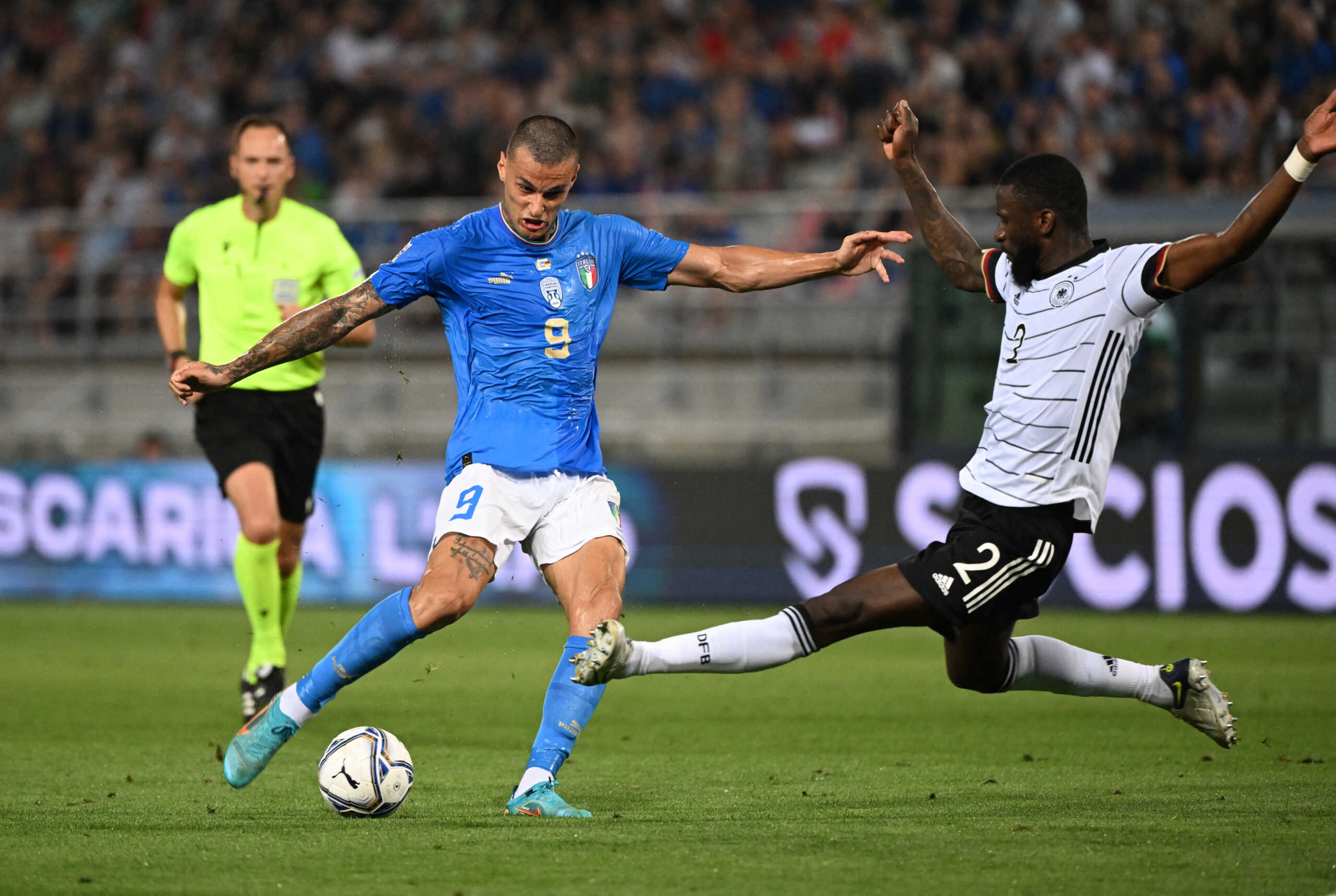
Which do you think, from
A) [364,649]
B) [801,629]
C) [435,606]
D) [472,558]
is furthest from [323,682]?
[801,629]

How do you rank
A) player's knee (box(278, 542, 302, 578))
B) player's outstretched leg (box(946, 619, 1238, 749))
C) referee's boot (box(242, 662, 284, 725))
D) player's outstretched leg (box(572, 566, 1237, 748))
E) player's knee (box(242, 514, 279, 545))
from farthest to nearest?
player's knee (box(278, 542, 302, 578)), player's knee (box(242, 514, 279, 545)), referee's boot (box(242, 662, 284, 725)), player's outstretched leg (box(946, 619, 1238, 749)), player's outstretched leg (box(572, 566, 1237, 748))

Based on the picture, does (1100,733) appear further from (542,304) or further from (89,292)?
(89,292)

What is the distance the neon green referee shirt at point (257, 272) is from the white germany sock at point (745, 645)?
357cm

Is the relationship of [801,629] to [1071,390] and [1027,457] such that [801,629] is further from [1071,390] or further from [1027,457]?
[1071,390]

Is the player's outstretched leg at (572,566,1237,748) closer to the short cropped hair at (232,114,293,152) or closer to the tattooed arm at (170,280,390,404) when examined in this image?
the tattooed arm at (170,280,390,404)

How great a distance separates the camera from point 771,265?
19.1 feet

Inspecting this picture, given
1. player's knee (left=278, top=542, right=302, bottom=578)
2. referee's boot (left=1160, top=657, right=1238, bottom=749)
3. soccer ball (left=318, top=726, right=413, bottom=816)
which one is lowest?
soccer ball (left=318, top=726, right=413, bottom=816)

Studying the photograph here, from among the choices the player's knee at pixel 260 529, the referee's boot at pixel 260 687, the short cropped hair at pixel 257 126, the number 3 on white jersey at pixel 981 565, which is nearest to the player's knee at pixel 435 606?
the number 3 on white jersey at pixel 981 565

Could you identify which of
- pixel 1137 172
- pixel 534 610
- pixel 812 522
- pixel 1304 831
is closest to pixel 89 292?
pixel 534 610

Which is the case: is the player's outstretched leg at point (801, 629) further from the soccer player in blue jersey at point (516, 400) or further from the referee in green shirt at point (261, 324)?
the referee in green shirt at point (261, 324)

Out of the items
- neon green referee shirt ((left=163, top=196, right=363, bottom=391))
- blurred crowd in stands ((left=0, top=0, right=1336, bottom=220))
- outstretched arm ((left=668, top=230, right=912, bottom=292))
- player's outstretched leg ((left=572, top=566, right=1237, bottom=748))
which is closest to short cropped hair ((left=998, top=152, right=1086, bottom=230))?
outstretched arm ((left=668, top=230, right=912, bottom=292))

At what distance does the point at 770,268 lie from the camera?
5.81 m

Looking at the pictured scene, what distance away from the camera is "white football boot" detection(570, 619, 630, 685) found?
16.2 ft

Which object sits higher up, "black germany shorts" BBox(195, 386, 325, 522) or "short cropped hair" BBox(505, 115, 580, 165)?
"short cropped hair" BBox(505, 115, 580, 165)
